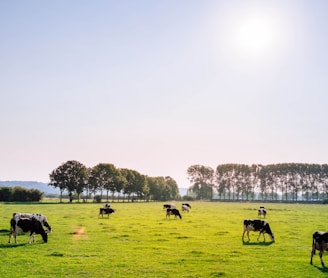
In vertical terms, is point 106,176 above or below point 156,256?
above

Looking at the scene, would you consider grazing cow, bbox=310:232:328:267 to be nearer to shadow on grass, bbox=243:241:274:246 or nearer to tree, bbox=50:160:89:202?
shadow on grass, bbox=243:241:274:246

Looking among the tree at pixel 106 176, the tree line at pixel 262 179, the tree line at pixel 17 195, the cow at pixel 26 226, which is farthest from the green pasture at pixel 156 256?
the tree line at pixel 262 179

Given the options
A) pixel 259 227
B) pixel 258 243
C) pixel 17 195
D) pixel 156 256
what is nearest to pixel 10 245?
pixel 156 256

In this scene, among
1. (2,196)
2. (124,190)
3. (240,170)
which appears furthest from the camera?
(240,170)

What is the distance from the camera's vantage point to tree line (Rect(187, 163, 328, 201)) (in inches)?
7254

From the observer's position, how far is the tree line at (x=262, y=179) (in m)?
184

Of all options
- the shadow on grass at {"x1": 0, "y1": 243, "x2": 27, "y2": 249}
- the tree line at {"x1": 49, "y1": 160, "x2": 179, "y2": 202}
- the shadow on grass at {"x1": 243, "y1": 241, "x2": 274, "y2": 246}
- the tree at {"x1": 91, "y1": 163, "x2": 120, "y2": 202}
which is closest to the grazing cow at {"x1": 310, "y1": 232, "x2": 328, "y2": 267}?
the shadow on grass at {"x1": 243, "y1": 241, "x2": 274, "y2": 246}

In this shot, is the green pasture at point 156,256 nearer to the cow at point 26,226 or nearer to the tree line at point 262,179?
the cow at point 26,226

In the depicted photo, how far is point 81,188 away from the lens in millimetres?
130125

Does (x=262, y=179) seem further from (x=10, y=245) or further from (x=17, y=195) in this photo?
(x=10, y=245)

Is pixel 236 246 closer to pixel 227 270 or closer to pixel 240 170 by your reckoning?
pixel 227 270

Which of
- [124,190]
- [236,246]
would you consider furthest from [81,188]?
[236,246]

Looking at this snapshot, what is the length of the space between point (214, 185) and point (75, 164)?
9235 centimetres

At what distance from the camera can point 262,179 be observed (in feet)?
624
